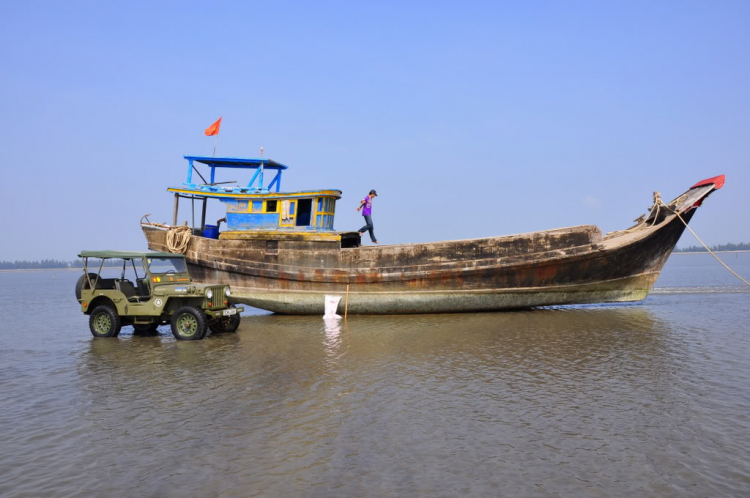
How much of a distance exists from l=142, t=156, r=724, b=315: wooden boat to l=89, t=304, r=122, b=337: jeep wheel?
189 inches

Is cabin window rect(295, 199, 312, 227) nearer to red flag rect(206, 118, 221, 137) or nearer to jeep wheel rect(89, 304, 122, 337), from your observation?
red flag rect(206, 118, 221, 137)

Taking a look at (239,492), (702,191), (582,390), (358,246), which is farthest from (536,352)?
(702,191)

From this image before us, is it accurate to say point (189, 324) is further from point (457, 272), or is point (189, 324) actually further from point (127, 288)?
point (457, 272)

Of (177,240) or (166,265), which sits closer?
(166,265)

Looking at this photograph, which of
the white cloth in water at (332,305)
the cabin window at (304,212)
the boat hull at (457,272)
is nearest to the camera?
the boat hull at (457,272)

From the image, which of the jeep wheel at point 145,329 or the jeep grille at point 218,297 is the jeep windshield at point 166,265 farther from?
the jeep grille at point 218,297

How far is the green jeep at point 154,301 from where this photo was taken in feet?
39.4

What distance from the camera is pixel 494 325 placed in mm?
13328

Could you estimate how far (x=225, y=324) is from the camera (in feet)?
43.2

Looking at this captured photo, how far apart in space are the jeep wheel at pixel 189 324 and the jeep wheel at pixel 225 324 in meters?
0.85

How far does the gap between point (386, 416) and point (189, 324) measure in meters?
7.45

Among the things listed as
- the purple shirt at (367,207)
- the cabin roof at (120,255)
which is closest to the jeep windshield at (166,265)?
the cabin roof at (120,255)

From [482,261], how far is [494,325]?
261cm

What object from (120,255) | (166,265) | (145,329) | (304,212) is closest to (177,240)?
(304,212)
